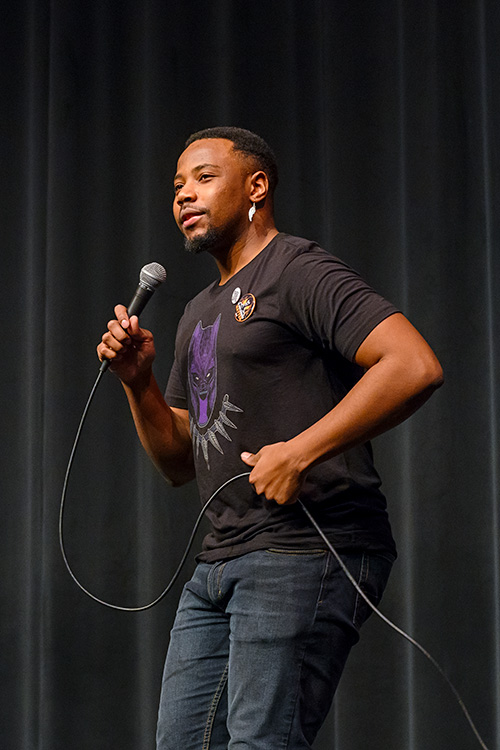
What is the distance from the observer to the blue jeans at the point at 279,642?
1.18 metres

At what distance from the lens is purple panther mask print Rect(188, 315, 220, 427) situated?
1.40 meters

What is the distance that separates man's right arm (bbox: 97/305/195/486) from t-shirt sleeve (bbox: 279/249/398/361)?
11.8 inches

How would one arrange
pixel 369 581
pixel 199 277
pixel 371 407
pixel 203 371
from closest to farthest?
pixel 371 407
pixel 369 581
pixel 203 371
pixel 199 277

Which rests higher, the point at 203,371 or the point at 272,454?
the point at 203,371

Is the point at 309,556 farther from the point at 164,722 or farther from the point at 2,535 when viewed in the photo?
the point at 2,535

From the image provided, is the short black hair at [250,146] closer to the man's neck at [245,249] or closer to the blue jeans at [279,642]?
the man's neck at [245,249]

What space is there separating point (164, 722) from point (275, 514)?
0.42 m

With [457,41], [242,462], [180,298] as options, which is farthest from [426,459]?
[457,41]

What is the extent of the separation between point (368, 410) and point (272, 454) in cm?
15

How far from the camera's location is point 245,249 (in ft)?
5.01

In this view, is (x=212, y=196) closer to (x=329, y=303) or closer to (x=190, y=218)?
(x=190, y=218)

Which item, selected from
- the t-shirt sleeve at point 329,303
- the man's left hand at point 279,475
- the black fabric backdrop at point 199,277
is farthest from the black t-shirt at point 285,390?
the black fabric backdrop at point 199,277

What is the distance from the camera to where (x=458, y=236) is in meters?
2.27

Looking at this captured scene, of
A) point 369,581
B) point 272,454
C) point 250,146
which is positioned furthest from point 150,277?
point 369,581
